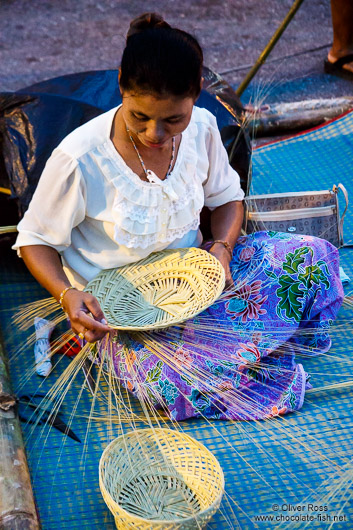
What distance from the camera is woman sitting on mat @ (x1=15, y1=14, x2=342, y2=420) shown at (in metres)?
1.82

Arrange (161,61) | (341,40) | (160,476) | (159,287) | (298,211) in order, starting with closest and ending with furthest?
(161,61) < (160,476) < (159,287) < (298,211) < (341,40)

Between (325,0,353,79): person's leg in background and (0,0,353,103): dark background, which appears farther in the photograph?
(0,0,353,103): dark background

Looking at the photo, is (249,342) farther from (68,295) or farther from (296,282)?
(68,295)

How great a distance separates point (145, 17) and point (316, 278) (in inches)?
35.1

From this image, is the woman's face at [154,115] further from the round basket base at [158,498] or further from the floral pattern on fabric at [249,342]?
the round basket base at [158,498]

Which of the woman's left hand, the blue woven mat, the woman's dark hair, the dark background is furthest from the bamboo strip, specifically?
the dark background

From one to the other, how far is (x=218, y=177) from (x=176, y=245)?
0.83 ft

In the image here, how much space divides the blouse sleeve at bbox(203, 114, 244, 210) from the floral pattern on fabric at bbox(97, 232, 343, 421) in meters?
0.16

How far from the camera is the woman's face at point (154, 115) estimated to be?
1.78 metres

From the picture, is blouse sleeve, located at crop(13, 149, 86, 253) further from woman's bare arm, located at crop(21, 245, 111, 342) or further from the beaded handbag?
the beaded handbag

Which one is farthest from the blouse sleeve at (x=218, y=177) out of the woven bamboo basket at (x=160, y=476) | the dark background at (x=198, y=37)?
the dark background at (x=198, y=37)

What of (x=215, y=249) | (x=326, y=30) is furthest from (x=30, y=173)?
(x=326, y=30)

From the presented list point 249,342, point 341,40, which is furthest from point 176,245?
point 341,40

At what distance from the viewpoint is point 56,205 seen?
1958 mm
